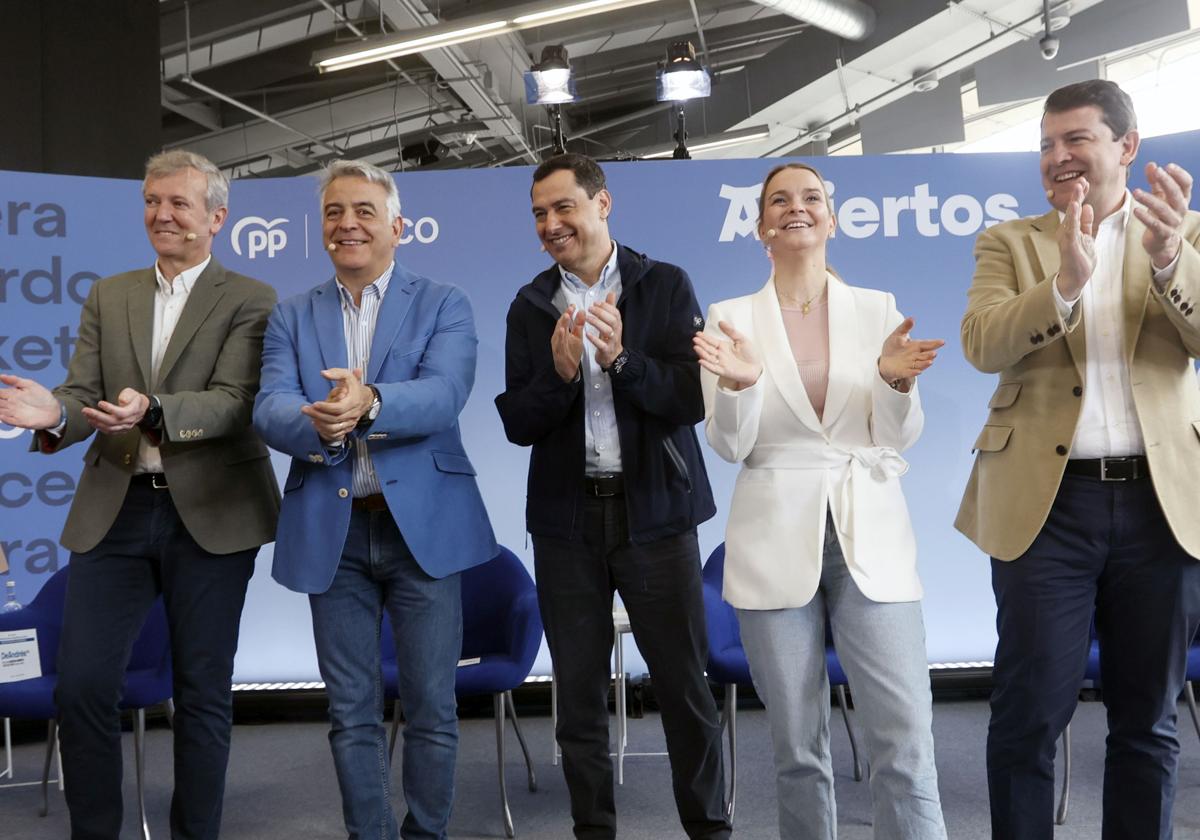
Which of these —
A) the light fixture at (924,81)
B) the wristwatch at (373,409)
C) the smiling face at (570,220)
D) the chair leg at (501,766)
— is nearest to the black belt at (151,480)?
the wristwatch at (373,409)

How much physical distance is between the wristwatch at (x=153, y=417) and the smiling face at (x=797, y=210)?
1600 mm

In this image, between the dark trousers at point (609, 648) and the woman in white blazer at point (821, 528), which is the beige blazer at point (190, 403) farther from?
the woman in white blazer at point (821, 528)

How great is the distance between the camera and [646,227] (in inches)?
203

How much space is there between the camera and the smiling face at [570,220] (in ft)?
9.50

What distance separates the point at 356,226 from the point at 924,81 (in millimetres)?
9172

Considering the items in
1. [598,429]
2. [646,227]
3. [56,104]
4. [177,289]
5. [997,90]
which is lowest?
[598,429]

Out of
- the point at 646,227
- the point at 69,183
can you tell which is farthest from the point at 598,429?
the point at 69,183

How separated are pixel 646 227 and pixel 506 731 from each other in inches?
94.6

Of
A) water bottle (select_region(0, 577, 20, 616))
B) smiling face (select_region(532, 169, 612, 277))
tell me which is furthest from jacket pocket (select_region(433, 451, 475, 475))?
water bottle (select_region(0, 577, 20, 616))

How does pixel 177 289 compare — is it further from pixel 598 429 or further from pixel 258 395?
pixel 598 429

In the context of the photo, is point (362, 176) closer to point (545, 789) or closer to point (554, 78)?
point (545, 789)

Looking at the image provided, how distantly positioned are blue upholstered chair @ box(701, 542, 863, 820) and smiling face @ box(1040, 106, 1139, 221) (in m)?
1.59

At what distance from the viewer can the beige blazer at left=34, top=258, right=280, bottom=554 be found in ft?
9.45

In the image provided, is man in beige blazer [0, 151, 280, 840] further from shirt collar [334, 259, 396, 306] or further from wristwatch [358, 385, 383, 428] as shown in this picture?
wristwatch [358, 385, 383, 428]
